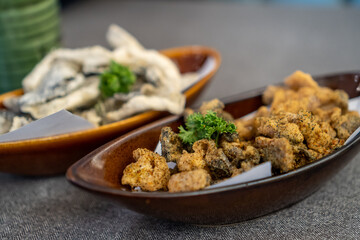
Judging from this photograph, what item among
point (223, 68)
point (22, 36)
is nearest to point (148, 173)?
point (22, 36)

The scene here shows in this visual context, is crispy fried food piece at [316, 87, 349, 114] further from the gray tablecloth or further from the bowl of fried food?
the bowl of fried food

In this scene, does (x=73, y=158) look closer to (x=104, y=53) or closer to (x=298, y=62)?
(x=104, y=53)

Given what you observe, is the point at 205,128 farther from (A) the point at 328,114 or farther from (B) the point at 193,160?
(A) the point at 328,114

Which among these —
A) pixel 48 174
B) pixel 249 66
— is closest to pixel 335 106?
pixel 48 174

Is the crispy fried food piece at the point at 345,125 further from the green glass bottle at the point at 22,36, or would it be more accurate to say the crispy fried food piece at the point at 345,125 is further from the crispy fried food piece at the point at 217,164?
the green glass bottle at the point at 22,36

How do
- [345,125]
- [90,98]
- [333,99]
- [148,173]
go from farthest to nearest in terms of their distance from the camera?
1. [90,98]
2. [333,99]
3. [345,125]
4. [148,173]

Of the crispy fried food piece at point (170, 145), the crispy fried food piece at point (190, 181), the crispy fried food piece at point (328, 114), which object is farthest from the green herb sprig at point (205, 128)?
the crispy fried food piece at point (328, 114)
